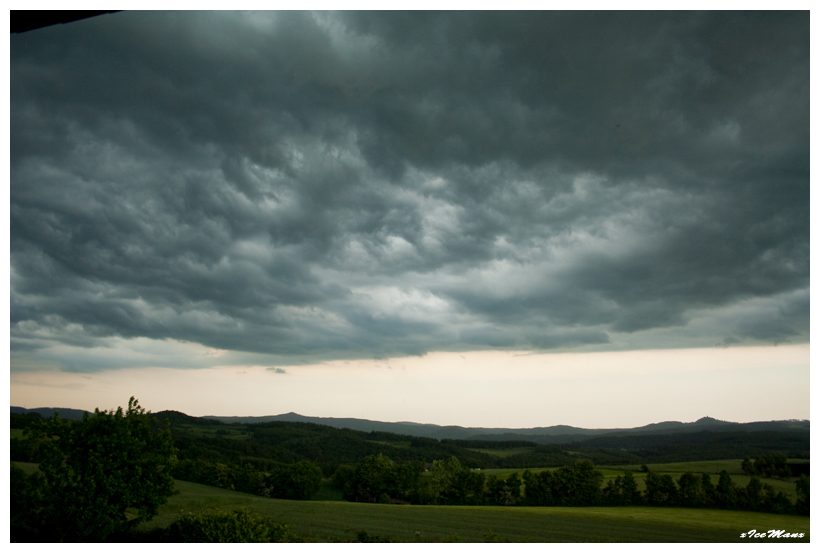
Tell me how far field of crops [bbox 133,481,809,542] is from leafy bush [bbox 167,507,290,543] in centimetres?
813

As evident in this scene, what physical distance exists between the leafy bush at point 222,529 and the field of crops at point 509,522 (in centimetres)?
813

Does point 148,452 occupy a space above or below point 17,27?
below

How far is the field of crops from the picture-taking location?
26578 millimetres

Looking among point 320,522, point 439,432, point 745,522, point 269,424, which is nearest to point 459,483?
point 320,522

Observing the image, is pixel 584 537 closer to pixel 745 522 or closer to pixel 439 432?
pixel 745 522

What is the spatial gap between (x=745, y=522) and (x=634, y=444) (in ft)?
161

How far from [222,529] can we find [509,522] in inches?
1010

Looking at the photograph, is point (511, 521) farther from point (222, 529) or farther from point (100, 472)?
point (100, 472)

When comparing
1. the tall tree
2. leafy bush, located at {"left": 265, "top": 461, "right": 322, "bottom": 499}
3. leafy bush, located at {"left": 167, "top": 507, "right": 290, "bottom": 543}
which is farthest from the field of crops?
leafy bush, located at {"left": 265, "top": 461, "right": 322, "bottom": 499}

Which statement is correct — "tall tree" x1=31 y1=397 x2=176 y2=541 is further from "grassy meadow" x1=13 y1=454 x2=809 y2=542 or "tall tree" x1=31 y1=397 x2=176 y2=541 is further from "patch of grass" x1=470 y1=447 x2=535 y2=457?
"patch of grass" x1=470 y1=447 x2=535 y2=457

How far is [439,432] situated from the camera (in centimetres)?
12506

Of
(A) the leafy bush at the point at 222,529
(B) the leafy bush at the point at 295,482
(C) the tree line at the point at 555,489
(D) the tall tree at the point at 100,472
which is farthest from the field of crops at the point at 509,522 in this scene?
(B) the leafy bush at the point at 295,482

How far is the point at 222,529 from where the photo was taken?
13609mm

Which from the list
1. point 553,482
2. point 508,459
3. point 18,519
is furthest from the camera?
point 508,459
